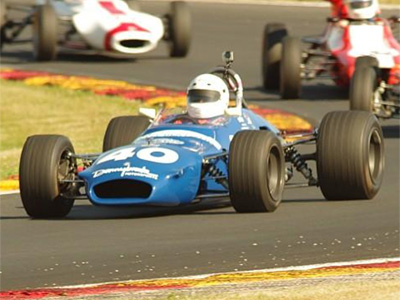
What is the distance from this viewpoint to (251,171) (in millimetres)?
12766

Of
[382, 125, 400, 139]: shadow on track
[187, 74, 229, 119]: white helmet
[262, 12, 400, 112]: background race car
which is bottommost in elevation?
[382, 125, 400, 139]: shadow on track

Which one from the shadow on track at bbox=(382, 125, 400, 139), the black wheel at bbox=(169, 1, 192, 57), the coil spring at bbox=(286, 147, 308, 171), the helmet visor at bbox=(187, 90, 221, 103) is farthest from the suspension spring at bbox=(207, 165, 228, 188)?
the black wheel at bbox=(169, 1, 192, 57)

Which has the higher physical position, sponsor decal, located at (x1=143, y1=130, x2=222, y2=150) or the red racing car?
sponsor decal, located at (x1=143, y1=130, x2=222, y2=150)

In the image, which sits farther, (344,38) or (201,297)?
(344,38)

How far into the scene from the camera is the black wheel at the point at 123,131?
1450 centimetres

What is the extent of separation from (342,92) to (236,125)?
1018 centimetres

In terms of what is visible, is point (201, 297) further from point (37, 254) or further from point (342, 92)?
point (342, 92)

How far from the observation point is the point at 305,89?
2436cm

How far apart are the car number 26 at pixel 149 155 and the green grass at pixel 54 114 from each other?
496cm

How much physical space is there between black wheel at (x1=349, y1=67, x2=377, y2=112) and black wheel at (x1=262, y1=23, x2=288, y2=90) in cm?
464

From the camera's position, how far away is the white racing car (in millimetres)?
26719

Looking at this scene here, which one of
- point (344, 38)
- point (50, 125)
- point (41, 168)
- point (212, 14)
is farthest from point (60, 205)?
point (212, 14)

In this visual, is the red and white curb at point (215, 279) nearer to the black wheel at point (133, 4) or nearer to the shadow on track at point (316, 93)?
the shadow on track at point (316, 93)

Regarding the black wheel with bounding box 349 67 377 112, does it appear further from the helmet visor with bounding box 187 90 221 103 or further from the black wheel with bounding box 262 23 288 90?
the helmet visor with bounding box 187 90 221 103
